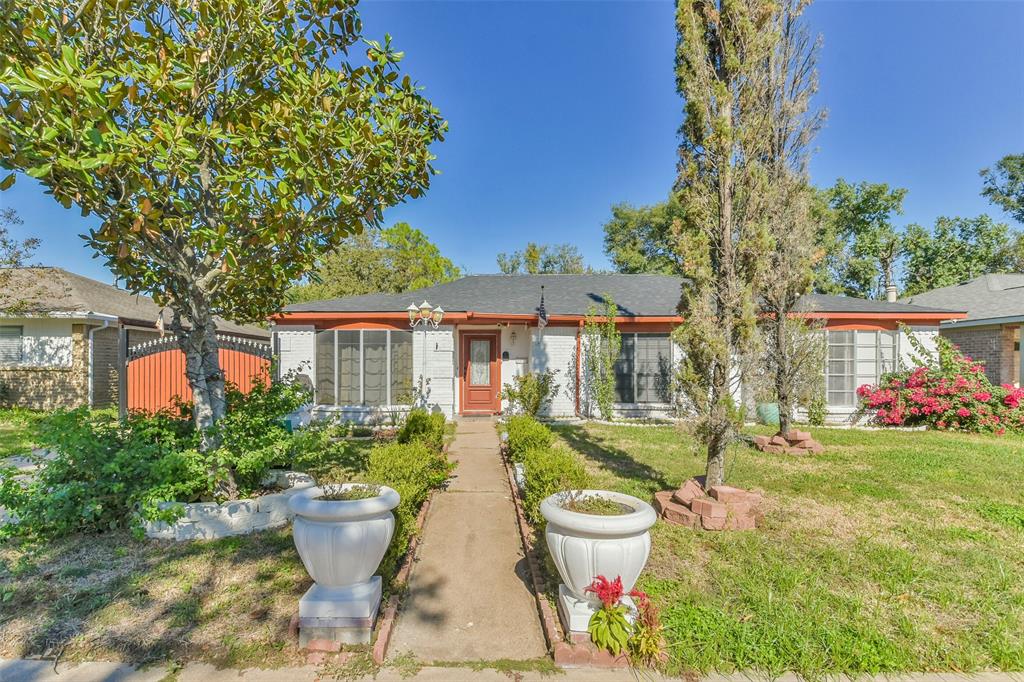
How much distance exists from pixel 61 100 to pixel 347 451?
5.64 meters

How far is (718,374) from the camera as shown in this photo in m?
4.67

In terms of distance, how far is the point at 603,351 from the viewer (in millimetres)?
10297

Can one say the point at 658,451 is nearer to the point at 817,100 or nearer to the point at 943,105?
the point at 817,100

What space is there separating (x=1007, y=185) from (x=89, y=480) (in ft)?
127

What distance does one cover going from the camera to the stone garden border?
409 cm

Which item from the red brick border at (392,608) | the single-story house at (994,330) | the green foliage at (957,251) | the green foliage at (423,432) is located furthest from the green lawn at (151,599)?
the green foliage at (957,251)

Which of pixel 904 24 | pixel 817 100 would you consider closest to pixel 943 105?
pixel 904 24

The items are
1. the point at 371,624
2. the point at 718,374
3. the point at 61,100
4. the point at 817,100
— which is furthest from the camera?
the point at 817,100

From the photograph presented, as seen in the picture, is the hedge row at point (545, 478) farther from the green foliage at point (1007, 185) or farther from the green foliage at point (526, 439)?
the green foliage at point (1007, 185)

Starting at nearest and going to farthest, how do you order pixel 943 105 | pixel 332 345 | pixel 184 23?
pixel 184 23
pixel 332 345
pixel 943 105

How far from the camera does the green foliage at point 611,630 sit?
8.17ft

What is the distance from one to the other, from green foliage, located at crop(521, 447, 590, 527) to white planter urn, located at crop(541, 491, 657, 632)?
1.27m

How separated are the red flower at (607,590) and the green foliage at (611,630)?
0.20ft

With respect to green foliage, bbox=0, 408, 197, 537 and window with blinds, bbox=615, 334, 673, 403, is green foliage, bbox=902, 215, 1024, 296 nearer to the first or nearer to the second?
window with blinds, bbox=615, 334, 673, 403
